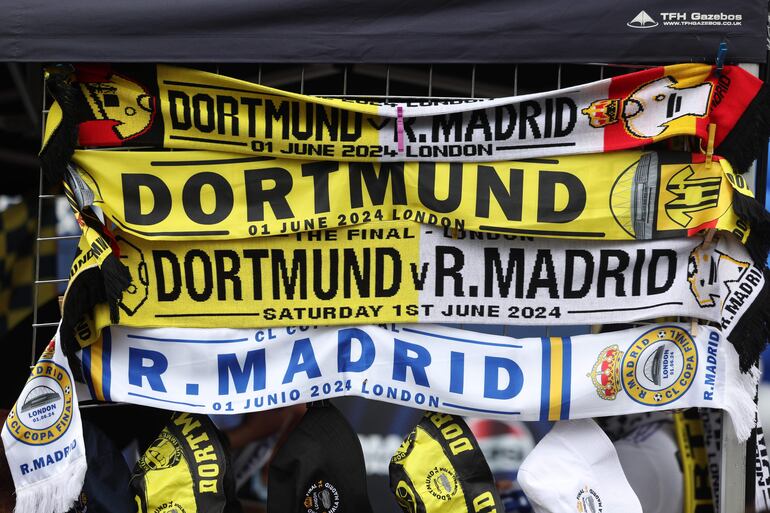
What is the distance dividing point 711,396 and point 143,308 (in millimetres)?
1595

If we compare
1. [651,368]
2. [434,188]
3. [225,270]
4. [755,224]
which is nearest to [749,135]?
[755,224]

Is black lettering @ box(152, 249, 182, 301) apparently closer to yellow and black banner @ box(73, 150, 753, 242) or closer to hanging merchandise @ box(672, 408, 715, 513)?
yellow and black banner @ box(73, 150, 753, 242)

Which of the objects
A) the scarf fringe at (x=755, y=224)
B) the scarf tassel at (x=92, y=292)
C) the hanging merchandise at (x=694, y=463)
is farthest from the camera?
the hanging merchandise at (x=694, y=463)

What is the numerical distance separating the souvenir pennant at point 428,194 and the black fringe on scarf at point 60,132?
6cm

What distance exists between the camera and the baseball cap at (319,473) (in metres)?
2.40

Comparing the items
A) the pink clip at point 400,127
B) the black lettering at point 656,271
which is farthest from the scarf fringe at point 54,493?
the black lettering at point 656,271

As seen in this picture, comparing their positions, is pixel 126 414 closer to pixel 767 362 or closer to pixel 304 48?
pixel 304 48

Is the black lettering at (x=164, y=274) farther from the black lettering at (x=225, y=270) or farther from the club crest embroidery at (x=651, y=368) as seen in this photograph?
the club crest embroidery at (x=651, y=368)

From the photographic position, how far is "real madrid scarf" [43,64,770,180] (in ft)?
7.51

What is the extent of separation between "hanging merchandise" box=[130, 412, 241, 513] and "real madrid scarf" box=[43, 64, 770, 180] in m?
0.80

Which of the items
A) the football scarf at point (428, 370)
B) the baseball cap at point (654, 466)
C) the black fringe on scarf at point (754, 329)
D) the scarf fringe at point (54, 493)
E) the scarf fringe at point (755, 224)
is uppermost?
the scarf fringe at point (755, 224)

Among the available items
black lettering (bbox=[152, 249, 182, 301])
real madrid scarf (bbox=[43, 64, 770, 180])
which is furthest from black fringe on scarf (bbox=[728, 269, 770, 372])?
black lettering (bbox=[152, 249, 182, 301])

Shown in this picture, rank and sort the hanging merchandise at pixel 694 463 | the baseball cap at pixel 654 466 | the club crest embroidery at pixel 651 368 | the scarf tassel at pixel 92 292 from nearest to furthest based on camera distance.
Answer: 1. the scarf tassel at pixel 92 292
2. the club crest embroidery at pixel 651 368
3. the hanging merchandise at pixel 694 463
4. the baseball cap at pixel 654 466

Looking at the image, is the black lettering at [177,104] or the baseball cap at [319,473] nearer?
the black lettering at [177,104]
